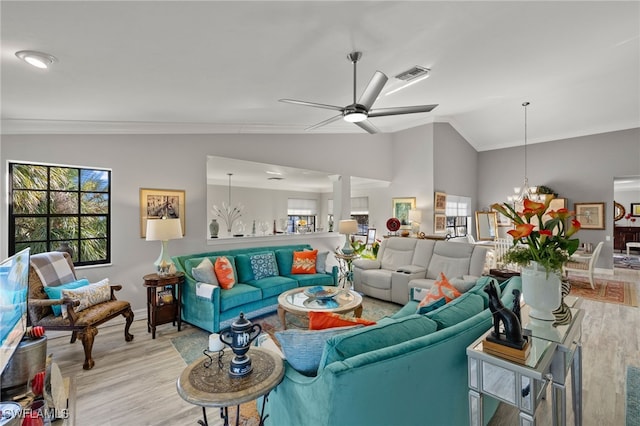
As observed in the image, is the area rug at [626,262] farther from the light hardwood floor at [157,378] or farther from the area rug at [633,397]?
the area rug at [633,397]

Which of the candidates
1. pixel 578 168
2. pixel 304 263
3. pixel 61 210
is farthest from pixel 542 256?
pixel 578 168

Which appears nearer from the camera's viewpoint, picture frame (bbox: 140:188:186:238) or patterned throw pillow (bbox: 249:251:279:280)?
picture frame (bbox: 140:188:186:238)

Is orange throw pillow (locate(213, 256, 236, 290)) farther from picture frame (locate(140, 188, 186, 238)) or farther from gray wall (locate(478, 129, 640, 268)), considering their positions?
gray wall (locate(478, 129, 640, 268))

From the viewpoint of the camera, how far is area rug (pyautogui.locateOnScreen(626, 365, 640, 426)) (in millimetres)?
2086

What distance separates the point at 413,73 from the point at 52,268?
15.1 ft

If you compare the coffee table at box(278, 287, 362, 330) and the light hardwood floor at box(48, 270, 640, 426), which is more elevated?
the coffee table at box(278, 287, 362, 330)

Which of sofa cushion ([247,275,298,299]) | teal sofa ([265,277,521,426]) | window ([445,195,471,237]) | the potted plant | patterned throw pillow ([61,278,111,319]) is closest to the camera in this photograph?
teal sofa ([265,277,521,426])

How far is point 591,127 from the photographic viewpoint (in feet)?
23.3

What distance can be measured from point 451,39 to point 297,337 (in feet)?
10.3

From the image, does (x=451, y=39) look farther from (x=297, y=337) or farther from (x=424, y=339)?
(x=297, y=337)

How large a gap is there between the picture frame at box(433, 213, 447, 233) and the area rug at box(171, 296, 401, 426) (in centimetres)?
278

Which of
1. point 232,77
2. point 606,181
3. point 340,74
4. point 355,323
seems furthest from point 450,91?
point 606,181

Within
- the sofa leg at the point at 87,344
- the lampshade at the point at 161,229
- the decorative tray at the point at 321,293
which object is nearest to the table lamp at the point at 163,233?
the lampshade at the point at 161,229

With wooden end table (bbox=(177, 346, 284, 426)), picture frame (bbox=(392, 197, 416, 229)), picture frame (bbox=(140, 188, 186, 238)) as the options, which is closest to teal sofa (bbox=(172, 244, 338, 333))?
picture frame (bbox=(140, 188, 186, 238))
